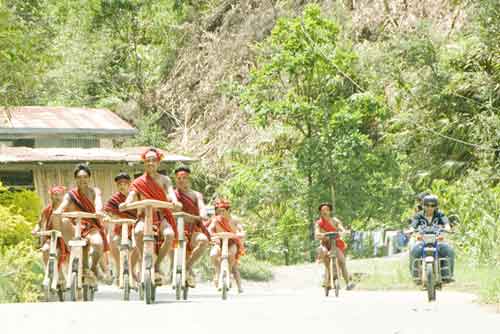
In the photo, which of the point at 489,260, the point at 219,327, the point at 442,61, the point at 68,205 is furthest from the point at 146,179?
the point at 442,61

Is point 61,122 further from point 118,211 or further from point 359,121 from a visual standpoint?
point 118,211

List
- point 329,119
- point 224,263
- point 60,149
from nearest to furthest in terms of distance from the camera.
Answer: point 224,263, point 329,119, point 60,149

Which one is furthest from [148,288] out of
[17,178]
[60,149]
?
[60,149]

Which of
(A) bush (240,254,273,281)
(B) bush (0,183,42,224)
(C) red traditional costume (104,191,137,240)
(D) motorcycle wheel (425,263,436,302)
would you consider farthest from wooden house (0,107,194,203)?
(D) motorcycle wheel (425,263,436,302)

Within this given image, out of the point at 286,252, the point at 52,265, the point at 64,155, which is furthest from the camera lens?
the point at 286,252

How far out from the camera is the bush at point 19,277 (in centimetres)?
1819

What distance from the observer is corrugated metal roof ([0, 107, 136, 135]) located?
42188 millimetres

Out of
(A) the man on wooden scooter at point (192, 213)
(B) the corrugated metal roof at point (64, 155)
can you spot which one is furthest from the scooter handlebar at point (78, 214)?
(B) the corrugated metal roof at point (64, 155)

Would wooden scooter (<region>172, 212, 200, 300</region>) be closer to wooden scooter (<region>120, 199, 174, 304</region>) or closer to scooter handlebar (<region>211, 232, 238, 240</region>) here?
wooden scooter (<region>120, 199, 174, 304</region>)

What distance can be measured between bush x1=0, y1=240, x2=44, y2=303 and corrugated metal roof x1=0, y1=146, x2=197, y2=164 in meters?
16.4

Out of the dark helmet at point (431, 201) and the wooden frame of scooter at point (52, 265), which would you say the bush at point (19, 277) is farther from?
the dark helmet at point (431, 201)

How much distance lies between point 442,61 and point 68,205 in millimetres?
18772

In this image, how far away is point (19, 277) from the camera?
62.6ft

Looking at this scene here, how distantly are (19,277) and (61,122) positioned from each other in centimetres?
2481
